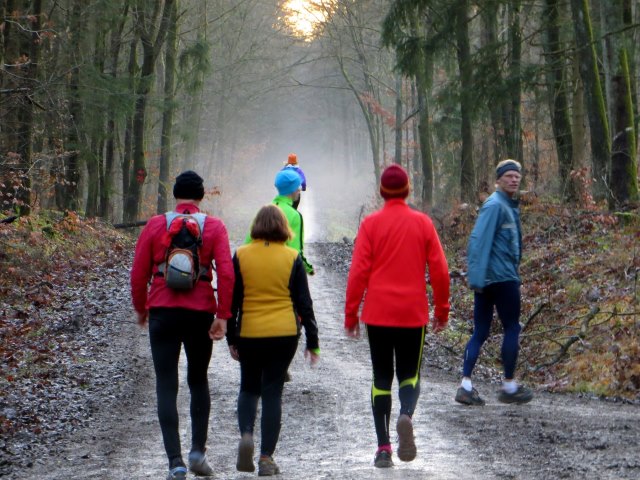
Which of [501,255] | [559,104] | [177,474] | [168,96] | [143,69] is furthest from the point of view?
[168,96]

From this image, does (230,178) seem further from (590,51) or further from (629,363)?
(629,363)

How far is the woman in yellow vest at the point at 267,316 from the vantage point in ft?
21.7

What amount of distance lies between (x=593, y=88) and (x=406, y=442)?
12.0 m

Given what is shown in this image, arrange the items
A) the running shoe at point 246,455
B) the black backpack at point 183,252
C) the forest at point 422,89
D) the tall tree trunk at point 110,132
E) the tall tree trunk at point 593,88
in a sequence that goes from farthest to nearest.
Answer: the tall tree trunk at point 110,132, the forest at point 422,89, the tall tree trunk at point 593,88, the running shoe at point 246,455, the black backpack at point 183,252

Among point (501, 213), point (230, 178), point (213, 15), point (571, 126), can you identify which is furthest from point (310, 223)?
point (501, 213)

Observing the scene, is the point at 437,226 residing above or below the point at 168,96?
below

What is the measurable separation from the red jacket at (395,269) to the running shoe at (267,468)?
1.15 meters

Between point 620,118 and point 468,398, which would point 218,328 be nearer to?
point 468,398

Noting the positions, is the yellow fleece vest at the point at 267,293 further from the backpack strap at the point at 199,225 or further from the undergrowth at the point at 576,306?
the undergrowth at the point at 576,306

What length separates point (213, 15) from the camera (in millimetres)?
44625

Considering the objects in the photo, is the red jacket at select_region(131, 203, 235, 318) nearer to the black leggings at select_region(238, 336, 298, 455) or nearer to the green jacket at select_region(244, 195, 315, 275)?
the black leggings at select_region(238, 336, 298, 455)

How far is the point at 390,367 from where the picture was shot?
691cm

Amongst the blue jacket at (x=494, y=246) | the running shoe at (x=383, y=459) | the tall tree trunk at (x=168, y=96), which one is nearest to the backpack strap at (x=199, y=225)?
the running shoe at (x=383, y=459)

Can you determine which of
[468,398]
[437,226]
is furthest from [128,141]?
[468,398]
